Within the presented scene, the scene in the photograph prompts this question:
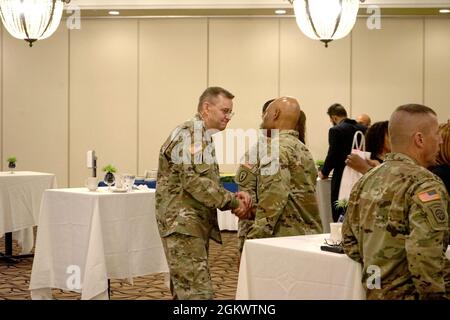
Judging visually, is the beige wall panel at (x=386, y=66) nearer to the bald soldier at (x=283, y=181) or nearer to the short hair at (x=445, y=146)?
the bald soldier at (x=283, y=181)

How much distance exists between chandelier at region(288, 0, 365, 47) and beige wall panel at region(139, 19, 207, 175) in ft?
11.0

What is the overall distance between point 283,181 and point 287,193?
63 millimetres

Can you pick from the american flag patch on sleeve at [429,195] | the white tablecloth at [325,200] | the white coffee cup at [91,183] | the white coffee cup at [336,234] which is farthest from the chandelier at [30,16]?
the american flag patch on sleeve at [429,195]

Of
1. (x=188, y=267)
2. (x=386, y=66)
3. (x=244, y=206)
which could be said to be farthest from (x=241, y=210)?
(x=386, y=66)

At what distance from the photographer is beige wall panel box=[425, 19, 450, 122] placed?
10469 mm

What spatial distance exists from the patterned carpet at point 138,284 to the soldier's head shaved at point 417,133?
9.73 ft

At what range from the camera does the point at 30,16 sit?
7.45 m

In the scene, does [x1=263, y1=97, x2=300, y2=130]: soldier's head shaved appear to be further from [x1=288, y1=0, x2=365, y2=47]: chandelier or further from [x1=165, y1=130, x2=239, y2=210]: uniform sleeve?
[x1=288, y1=0, x2=365, y2=47]: chandelier

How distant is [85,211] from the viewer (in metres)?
5.10

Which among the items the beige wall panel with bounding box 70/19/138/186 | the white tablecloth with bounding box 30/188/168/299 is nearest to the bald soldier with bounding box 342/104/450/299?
Answer: the white tablecloth with bounding box 30/188/168/299

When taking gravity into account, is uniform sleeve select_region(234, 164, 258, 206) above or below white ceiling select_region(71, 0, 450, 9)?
below

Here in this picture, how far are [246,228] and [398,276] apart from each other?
1.41 meters

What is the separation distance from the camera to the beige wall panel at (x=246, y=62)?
10.6m

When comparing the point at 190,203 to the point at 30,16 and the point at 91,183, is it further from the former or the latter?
the point at 30,16
